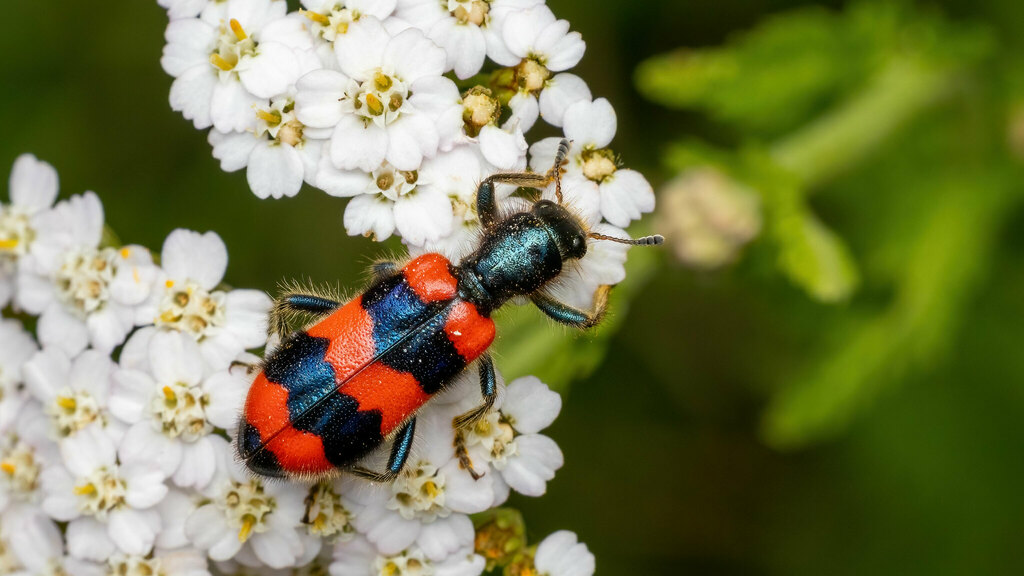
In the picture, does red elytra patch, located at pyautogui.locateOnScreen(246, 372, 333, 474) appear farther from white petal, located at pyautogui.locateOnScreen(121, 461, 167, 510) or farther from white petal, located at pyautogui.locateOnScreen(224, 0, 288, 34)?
white petal, located at pyautogui.locateOnScreen(224, 0, 288, 34)

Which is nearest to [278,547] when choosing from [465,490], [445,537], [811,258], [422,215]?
[445,537]

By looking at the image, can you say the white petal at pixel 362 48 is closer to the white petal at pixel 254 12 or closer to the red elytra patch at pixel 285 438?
the white petal at pixel 254 12

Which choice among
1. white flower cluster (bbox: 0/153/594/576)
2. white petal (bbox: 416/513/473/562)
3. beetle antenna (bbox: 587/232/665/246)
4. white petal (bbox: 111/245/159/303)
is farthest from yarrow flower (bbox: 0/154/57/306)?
beetle antenna (bbox: 587/232/665/246)

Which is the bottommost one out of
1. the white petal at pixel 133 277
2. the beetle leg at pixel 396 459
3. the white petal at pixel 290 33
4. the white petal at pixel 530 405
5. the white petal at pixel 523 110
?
the beetle leg at pixel 396 459

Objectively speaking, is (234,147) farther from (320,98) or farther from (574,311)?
(574,311)

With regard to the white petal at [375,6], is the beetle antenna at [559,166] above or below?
below

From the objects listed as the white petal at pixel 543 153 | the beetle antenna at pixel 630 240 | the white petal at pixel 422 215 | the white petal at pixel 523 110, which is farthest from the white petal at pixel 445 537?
the white petal at pixel 523 110

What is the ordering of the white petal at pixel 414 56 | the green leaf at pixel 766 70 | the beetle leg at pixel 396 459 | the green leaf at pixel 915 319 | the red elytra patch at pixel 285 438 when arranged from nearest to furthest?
the red elytra patch at pixel 285 438 → the beetle leg at pixel 396 459 → the white petal at pixel 414 56 → the green leaf at pixel 766 70 → the green leaf at pixel 915 319
